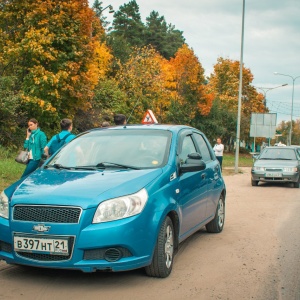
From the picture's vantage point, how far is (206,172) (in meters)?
7.29

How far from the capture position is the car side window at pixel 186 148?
21.3 feet

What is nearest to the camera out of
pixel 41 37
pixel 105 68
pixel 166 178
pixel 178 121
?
pixel 166 178


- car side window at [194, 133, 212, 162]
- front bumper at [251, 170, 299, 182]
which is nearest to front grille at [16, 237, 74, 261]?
car side window at [194, 133, 212, 162]

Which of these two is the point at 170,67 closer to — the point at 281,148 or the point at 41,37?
the point at 41,37

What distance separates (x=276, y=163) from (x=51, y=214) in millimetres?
13963

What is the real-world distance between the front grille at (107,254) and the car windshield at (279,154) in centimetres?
1450

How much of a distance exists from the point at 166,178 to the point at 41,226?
152cm

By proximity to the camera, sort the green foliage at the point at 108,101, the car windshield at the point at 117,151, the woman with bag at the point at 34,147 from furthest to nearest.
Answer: the green foliage at the point at 108,101
the woman with bag at the point at 34,147
the car windshield at the point at 117,151

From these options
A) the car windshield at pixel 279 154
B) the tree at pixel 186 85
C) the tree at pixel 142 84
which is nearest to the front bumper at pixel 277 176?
the car windshield at pixel 279 154

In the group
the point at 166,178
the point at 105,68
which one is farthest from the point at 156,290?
the point at 105,68

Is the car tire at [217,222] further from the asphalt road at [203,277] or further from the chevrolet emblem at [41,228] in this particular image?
Result: the chevrolet emblem at [41,228]

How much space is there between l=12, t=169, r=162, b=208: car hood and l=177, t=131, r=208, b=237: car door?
618mm

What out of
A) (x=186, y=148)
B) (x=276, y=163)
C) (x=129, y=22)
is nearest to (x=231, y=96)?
(x=129, y=22)

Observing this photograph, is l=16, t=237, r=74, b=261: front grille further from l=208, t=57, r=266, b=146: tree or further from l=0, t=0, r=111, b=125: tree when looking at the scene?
l=208, t=57, r=266, b=146: tree
